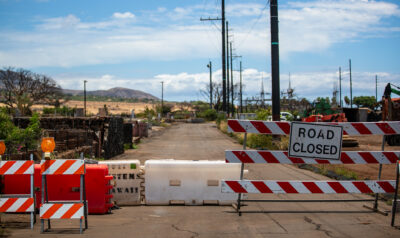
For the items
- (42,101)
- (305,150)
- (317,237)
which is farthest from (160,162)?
(42,101)

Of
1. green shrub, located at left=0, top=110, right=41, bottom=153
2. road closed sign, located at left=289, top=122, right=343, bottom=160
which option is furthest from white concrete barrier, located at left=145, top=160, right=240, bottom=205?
green shrub, located at left=0, top=110, right=41, bottom=153

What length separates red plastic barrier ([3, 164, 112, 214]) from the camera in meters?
8.72

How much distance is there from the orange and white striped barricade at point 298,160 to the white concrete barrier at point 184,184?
0.96 m

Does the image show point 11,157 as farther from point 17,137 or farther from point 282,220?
point 282,220

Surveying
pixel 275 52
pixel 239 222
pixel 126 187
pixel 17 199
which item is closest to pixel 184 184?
pixel 126 187

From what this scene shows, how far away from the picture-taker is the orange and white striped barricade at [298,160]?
8516mm

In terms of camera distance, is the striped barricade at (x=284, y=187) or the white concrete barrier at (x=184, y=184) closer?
the striped barricade at (x=284, y=187)

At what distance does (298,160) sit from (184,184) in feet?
8.03

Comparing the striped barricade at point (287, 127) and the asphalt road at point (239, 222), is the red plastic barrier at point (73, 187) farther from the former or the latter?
the striped barricade at point (287, 127)

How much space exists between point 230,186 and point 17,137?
305 inches

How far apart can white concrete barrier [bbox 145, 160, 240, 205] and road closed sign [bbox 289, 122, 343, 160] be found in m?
1.94

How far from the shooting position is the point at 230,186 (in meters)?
8.52

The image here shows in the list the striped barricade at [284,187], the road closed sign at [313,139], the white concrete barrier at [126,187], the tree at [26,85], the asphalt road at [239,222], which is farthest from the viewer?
A: the tree at [26,85]

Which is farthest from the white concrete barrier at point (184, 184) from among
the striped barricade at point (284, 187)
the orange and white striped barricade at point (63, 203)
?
the orange and white striped barricade at point (63, 203)
